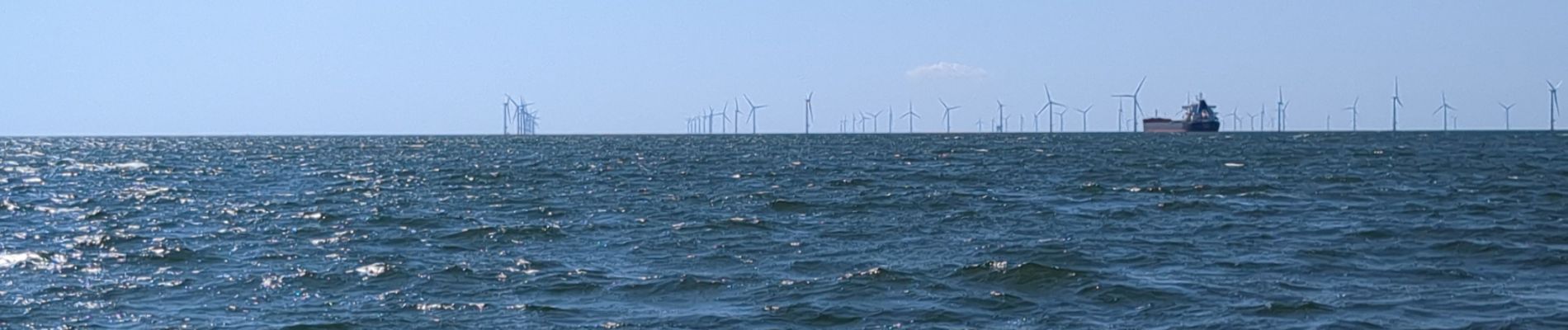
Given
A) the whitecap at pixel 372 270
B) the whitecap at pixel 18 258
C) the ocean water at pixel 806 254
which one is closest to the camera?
the ocean water at pixel 806 254

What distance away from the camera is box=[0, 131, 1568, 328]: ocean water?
2105 cm

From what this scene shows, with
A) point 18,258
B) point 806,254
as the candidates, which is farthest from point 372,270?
point 806,254

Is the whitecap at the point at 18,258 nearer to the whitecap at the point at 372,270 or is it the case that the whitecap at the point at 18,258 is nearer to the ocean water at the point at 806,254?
the ocean water at the point at 806,254

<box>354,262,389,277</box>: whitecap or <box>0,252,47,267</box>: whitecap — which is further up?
<box>0,252,47,267</box>: whitecap

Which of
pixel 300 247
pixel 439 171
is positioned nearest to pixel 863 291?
pixel 300 247

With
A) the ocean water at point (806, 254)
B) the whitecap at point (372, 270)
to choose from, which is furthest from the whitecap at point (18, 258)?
the whitecap at point (372, 270)

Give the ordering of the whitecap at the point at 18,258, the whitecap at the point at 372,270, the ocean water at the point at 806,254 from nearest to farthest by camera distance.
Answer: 1. the ocean water at the point at 806,254
2. the whitecap at the point at 372,270
3. the whitecap at the point at 18,258

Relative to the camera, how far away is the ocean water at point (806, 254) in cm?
2105

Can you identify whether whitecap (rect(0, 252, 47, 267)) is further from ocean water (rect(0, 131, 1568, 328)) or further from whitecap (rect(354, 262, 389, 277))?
whitecap (rect(354, 262, 389, 277))

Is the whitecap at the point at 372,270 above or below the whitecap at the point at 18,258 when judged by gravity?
below

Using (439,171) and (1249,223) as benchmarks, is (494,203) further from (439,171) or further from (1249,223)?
(439,171)

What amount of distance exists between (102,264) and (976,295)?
50.5 ft

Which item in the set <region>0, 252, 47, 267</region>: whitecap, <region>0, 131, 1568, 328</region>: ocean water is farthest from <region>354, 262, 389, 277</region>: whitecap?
<region>0, 252, 47, 267</region>: whitecap

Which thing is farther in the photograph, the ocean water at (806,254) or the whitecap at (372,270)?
the whitecap at (372,270)
